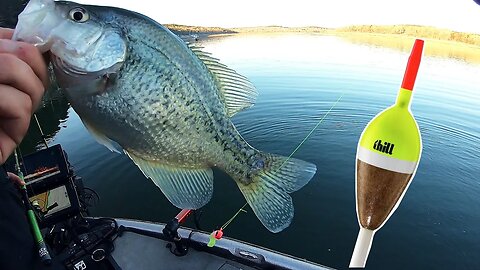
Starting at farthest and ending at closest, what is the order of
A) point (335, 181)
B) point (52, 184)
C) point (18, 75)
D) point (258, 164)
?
point (335, 181) < point (52, 184) < point (258, 164) < point (18, 75)

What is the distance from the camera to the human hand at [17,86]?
113 cm

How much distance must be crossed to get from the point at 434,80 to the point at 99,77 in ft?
92.6

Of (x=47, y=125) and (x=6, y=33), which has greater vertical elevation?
(x=6, y=33)

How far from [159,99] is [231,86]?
17.3 inches

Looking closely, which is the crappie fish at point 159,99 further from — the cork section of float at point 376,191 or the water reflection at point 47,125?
the water reflection at point 47,125

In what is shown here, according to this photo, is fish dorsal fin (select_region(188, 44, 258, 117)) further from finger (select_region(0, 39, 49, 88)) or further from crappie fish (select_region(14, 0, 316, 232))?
finger (select_region(0, 39, 49, 88))

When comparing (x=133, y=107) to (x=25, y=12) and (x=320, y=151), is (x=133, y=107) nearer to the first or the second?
(x=25, y=12)

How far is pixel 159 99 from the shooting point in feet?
4.96

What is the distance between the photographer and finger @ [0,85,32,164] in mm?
1142

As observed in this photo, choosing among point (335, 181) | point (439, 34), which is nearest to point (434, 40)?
point (439, 34)

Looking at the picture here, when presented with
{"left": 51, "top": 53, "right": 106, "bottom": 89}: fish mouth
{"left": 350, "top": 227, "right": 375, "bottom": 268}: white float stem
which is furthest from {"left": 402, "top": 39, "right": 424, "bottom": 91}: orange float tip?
{"left": 51, "top": 53, "right": 106, "bottom": 89}: fish mouth

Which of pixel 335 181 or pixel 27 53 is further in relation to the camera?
pixel 335 181

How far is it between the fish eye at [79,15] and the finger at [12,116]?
1.35ft

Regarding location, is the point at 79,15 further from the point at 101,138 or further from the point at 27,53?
the point at 101,138
